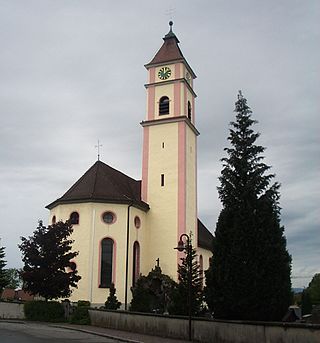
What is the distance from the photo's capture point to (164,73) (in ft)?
158

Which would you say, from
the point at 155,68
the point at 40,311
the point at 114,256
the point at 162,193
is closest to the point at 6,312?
the point at 40,311

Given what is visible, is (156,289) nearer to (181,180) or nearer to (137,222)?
(137,222)

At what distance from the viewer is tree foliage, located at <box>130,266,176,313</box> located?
39487mm

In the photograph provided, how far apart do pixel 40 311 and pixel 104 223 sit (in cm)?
973

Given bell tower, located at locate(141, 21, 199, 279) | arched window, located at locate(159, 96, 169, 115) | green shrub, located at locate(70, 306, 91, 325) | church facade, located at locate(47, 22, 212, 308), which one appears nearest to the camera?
green shrub, located at locate(70, 306, 91, 325)

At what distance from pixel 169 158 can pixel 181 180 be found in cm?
238

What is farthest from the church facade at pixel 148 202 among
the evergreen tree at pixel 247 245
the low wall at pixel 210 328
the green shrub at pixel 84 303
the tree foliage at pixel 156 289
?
the evergreen tree at pixel 247 245

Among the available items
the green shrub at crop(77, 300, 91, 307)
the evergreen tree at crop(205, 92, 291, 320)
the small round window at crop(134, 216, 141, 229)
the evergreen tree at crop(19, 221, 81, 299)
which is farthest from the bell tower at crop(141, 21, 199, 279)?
the evergreen tree at crop(205, 92, 291, 320)

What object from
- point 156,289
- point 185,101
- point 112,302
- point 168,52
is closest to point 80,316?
point 112,302

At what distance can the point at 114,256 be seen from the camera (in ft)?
134

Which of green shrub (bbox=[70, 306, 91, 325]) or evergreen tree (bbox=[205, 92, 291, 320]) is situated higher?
evergreen tree (bbox=[205, 92, 291, 320])

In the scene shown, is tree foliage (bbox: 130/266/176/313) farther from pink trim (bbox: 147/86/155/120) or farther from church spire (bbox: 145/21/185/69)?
church spire (bbox: 145/21/185/69)

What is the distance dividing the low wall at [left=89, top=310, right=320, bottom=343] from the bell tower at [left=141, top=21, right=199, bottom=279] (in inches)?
526

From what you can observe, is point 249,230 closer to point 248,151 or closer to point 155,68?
point 248,151
